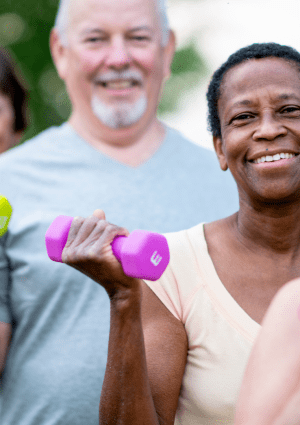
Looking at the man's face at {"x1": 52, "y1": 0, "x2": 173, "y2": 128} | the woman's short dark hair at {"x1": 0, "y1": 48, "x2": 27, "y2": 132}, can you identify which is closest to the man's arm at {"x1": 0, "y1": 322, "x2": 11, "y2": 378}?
the man's face at {"x1": 52, "y1": 0, "x2": 173, "y2": 128}

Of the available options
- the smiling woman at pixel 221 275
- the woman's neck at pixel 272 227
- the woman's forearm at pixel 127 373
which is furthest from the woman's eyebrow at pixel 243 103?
the woman's forearm at pixel 127 373

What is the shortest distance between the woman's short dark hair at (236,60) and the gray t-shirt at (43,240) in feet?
1.83

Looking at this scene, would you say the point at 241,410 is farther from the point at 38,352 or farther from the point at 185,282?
the point at 38,352

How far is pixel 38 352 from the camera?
2430 mm

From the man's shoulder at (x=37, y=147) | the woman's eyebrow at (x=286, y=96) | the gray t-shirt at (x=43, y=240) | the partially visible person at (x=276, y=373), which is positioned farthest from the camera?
the man's shoulder at (x=37, y=147)

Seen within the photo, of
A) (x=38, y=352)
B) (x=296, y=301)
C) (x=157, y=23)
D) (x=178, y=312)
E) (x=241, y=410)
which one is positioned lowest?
(x=38, y=352)

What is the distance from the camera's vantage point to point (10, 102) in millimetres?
3252

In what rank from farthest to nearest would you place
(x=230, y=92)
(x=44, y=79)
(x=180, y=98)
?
(x=180, y=98) → (x=44, y=79) → (x=230, y=92)

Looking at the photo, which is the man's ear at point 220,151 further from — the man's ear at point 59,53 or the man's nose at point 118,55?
the man's ear at point 59,53

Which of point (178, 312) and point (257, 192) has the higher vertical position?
point (257, 192)

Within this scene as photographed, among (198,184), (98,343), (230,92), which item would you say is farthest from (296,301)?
(198,184)

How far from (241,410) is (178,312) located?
2.39ft

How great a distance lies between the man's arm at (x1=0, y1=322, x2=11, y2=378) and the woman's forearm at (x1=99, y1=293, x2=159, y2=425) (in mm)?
883

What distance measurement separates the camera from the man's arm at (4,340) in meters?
2.44
